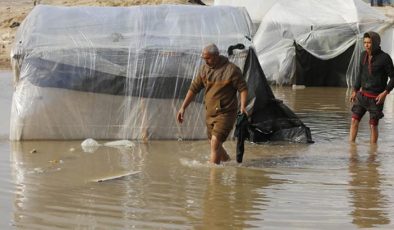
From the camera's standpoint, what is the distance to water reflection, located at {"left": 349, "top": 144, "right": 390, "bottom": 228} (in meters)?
6.40

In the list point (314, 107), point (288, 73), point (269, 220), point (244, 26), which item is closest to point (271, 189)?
point (269, 220)

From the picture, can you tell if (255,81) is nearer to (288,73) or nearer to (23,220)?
(23,220)

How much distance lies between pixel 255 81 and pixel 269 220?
176 inches

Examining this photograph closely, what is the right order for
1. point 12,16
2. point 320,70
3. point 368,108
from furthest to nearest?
point 12,16, point 320,70, point 368,108

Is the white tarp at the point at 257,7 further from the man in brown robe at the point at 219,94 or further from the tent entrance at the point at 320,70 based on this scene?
the man in brown robe at the point at 219,94

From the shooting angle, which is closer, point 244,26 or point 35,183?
point 35,183

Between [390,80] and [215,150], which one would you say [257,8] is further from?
[215,150]

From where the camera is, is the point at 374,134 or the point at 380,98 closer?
the point at 380,98

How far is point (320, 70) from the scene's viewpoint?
19.8m

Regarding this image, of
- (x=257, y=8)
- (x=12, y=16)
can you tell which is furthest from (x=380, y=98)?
(x=12, y=16)

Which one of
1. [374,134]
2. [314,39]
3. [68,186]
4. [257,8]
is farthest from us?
[257,8]

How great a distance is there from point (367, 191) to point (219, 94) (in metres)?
1.94

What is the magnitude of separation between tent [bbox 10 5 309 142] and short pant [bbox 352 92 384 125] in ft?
2.34

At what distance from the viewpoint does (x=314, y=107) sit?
14.8 m
